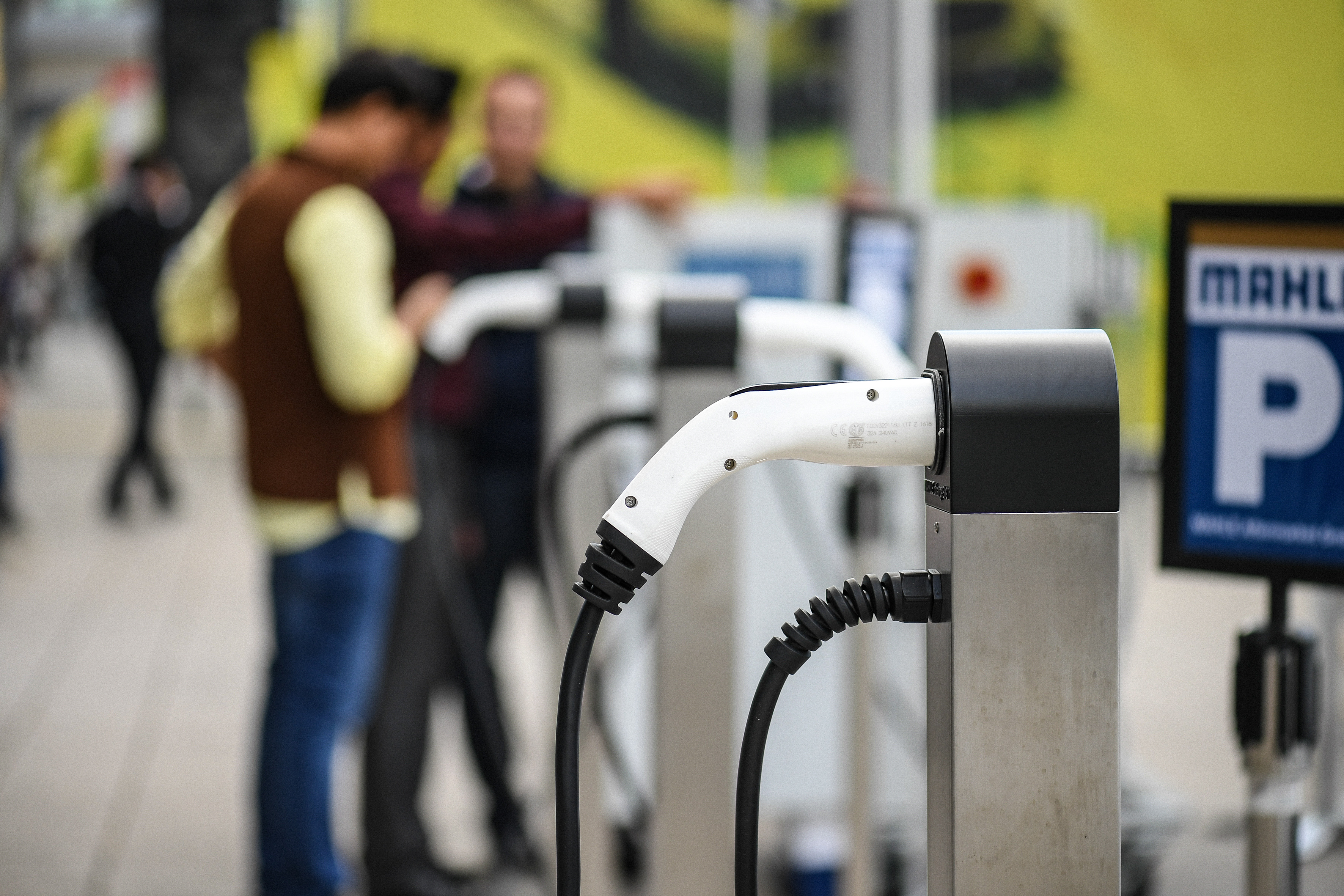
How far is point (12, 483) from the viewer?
851 centimetres

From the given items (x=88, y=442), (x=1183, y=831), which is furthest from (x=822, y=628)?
(x=88, y=442)

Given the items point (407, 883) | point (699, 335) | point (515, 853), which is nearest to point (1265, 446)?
point (699, 335)

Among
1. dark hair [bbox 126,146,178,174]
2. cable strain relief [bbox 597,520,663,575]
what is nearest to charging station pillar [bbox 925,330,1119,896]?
cable strain relief [bbox 597,520,663,575]

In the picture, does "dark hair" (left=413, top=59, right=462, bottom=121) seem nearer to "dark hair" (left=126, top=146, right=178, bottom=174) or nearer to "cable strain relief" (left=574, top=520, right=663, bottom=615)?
"cable strain relief" (left=574, top=520, right=663, bottom=615)

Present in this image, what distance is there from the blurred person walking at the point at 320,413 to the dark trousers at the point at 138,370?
4.93 metres

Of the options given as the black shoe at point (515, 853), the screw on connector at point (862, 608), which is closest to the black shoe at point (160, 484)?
the black shoe at point (515, 853)

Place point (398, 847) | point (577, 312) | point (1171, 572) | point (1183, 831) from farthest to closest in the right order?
point (1183, 831), point (398, 847), point (577, 312), point (1171, 572)

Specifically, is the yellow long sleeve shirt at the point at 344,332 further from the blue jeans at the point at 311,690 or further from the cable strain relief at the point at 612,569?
the cable strain relief at the point at 612,569

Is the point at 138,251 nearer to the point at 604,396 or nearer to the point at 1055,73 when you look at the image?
the point at 1055,73

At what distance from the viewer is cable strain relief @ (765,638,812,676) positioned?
840 millimetres

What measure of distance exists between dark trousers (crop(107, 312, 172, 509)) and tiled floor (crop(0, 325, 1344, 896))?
28cm

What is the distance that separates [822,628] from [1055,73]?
307 centimetres

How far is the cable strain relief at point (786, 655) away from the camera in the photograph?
84cm

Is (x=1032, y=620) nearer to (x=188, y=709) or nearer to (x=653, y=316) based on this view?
(x=653, y=316)
